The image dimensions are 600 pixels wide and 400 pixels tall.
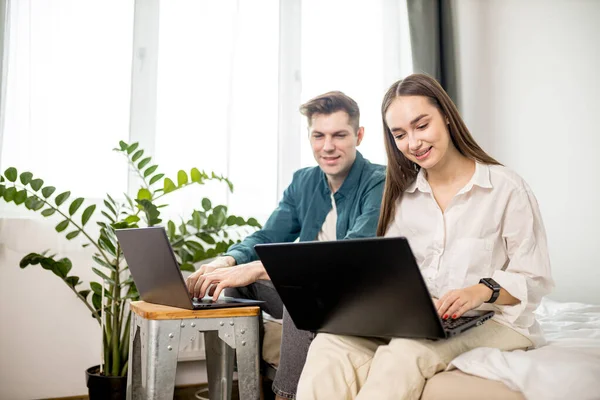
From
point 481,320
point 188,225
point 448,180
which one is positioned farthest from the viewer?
point 188,225

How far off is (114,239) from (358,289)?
1394mm

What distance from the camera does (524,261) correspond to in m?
1.24

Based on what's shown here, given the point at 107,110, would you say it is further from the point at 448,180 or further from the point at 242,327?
the point at 448,180

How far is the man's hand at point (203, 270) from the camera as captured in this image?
169 cm

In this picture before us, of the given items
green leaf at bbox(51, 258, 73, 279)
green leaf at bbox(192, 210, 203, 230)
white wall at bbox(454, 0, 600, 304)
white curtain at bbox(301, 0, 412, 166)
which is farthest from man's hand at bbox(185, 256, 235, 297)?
white wall at bbox(454, 0, 600, 304)

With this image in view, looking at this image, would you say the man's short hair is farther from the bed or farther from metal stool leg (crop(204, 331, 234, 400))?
the bed

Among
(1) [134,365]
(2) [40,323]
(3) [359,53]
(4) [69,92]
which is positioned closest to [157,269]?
(1) [134,365]

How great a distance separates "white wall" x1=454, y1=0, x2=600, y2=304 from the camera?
2.14m

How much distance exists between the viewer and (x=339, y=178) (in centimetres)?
192

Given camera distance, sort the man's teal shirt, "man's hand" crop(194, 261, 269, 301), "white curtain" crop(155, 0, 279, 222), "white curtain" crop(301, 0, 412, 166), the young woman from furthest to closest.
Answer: "white curtain" crop(301, 0, 412, 166) < "white curtain" crop(155, 0, 279, 222) < the man's teal shirt < "man's hand" crop(194, 261, 269, 301) < the young woman

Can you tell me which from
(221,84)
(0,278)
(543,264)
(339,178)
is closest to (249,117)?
(221,84)

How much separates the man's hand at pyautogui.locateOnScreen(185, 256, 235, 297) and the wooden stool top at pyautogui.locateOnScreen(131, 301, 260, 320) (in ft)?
0.54

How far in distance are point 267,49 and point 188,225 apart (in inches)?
35.7

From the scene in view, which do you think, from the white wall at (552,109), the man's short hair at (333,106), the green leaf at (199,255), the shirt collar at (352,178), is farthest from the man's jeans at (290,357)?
the white wall at (552,109)
